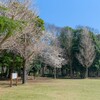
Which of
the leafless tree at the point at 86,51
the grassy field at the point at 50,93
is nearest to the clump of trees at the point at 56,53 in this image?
the leafless tree at the point at 86,51

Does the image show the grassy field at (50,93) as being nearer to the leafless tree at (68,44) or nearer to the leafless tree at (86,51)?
the leafless tree at (86,51)

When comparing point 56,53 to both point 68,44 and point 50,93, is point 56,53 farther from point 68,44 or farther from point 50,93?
point 50,93

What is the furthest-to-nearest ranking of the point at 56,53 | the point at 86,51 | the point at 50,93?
the point at 86,51 < the point at 56,53 < the point at 50,93

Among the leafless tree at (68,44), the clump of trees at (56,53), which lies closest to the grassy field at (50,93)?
the clump of trees at (56,53)

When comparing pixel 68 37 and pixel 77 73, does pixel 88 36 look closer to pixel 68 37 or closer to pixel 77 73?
pixel 68 37

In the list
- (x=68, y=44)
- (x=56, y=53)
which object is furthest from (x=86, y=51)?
(x=56, y=53)

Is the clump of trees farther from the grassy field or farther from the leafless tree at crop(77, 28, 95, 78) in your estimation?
the grassy field

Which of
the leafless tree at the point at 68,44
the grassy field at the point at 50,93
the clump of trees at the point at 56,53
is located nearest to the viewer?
the grassy field at the point at 50,93

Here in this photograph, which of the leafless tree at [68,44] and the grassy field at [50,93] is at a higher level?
the leafless tree at [68,44]

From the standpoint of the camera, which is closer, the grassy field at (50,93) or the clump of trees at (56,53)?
the grassy field at (50,93)

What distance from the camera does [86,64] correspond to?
54.0 meters

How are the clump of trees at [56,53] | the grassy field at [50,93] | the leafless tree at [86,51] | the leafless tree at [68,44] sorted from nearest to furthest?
the grassy field at [50,93]
the clump of trees at [56,53]
the leafless tree at [86,51]
the leafless tree at [68,44]

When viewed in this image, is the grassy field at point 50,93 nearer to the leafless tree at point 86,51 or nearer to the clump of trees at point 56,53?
the clump of trees at point 56,53

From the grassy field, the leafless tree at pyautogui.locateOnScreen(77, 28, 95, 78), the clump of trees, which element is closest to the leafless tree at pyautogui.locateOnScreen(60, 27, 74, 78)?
the clump of trees
